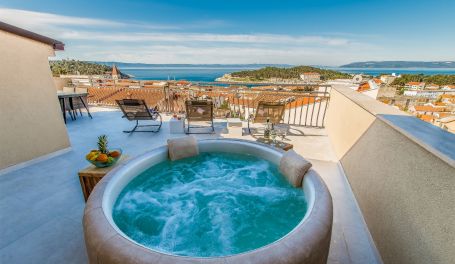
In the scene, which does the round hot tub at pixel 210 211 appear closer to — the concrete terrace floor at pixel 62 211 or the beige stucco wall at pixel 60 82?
the concrete terrace floor at pixel 62 211

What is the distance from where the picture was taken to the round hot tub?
4.54 ft

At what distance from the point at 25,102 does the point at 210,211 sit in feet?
11.0

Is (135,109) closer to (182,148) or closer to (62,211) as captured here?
(182,148)

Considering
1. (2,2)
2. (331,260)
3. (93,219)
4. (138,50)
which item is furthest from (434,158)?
(138,50)

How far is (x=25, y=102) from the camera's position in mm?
3229

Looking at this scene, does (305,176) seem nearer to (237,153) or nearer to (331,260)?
(331,260)

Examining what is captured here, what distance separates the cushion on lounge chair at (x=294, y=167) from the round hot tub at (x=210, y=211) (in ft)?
0.31

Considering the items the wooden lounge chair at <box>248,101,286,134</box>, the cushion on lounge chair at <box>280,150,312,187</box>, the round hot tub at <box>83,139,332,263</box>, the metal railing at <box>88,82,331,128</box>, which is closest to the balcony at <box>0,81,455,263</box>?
the round hot tub at <box>83,139,332,263</box>

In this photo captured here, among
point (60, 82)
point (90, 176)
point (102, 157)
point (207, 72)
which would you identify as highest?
point (60, 82)

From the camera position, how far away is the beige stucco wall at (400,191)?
3.97ft

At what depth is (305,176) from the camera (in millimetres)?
2410

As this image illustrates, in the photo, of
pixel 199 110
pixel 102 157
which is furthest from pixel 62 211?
pixel 199 110

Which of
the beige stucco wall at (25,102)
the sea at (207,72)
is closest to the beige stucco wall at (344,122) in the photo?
the beige stucco wall at (25,102)

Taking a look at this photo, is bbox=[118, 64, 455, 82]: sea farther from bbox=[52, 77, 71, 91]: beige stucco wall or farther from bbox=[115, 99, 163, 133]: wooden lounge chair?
bbox=[115, 99, 163, 133]: wooden lounge chair
